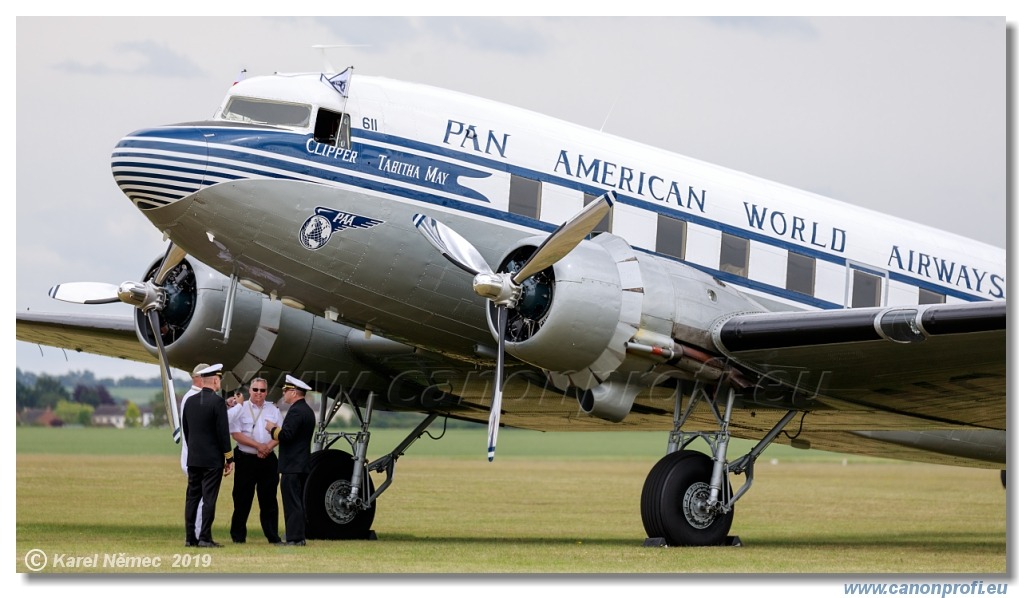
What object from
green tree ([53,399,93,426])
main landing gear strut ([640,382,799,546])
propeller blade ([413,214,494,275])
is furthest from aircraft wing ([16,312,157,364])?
green tree ([53,399,93,426])

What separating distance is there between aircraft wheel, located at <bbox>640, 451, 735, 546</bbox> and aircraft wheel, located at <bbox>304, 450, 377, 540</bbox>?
12.5ft

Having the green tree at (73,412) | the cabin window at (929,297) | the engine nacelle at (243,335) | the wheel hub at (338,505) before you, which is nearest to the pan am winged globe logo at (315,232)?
the engine nacelle at (243,335)

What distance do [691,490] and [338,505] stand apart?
4345 mm

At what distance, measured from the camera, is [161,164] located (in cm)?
1152

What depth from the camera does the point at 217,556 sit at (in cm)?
1133

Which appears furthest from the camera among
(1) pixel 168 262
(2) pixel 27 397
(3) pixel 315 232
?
(2) pixel 27 397

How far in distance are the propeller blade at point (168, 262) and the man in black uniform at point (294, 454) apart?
7.01 feet

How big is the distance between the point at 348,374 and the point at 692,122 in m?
5.00

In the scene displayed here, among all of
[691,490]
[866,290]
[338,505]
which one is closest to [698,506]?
[691,490]

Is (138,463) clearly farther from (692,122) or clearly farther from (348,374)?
(692,122)

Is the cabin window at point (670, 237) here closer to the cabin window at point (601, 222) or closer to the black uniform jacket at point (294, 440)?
the cabin window at point (601, 222)

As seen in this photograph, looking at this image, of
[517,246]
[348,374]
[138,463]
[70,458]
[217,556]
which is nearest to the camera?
[217,556]

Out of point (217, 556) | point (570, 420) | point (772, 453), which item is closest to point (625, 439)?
point (772, 453)

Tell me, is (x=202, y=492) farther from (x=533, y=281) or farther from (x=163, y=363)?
(x=533, y=281)
